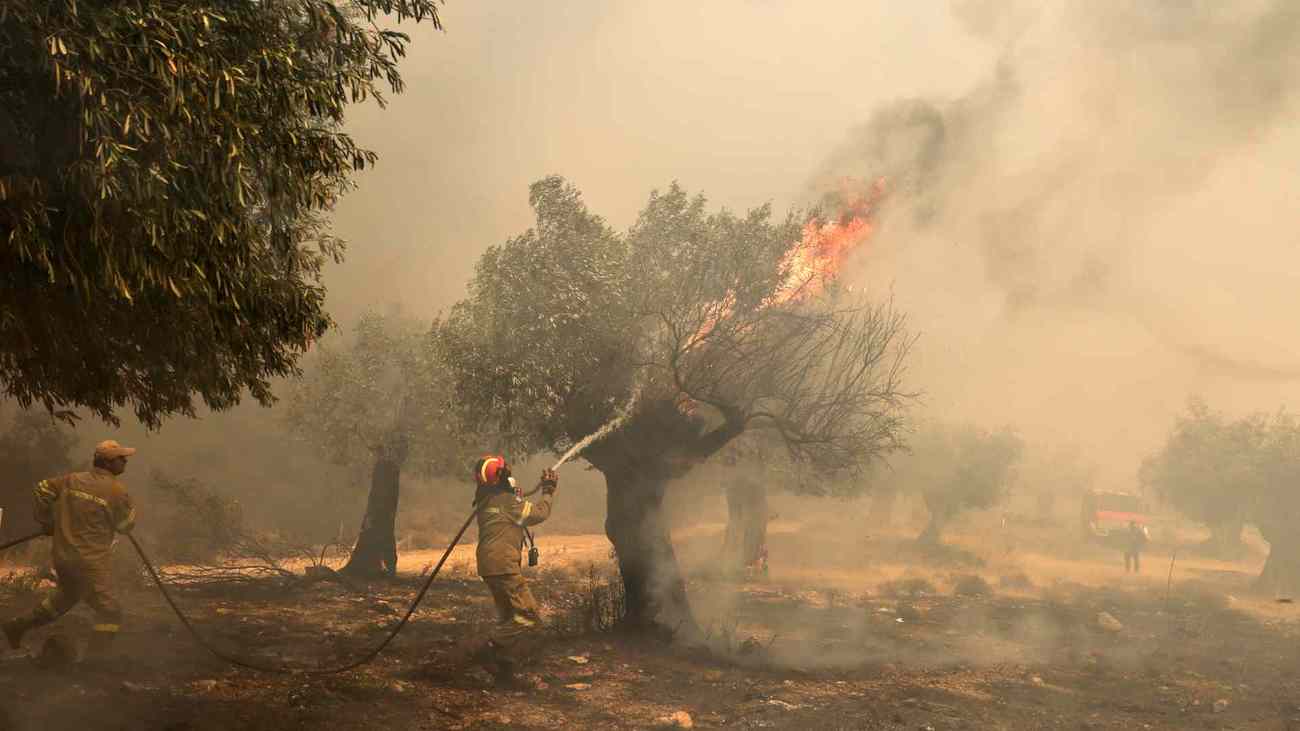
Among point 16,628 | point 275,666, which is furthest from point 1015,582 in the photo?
point 16,628

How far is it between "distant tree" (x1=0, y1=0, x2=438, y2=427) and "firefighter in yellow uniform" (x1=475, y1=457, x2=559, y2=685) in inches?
188

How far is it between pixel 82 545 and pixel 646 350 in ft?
30.9

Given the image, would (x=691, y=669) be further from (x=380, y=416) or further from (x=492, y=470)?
(x=380, y=416)

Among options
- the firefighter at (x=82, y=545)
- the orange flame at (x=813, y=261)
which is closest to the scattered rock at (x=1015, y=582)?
the orange flame at (x=813, y=261)

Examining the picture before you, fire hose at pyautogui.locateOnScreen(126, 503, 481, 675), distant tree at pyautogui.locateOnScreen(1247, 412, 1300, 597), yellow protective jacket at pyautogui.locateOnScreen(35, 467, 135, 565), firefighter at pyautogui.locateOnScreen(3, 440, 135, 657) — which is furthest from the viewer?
distant tree at pyautogui.locateOnScreen(1247, 412, 1300, 597)

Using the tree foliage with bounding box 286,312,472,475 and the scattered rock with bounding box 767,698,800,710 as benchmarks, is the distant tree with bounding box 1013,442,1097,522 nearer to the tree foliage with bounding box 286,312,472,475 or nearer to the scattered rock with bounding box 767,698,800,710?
the tree foliage with bounding box 286,312,472,475

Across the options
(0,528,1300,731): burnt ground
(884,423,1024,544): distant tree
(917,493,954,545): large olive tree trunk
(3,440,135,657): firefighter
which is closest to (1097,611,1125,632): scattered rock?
(0,528,1300,731): burnt ground

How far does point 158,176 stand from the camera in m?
5.92

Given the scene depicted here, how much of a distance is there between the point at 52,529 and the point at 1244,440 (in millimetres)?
42178

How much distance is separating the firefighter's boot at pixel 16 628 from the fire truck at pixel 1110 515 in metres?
54.2

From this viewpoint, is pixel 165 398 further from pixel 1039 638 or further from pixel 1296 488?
pixel 1296 488

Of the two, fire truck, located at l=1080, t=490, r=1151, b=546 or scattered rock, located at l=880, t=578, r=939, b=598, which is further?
fire truck, located at l=1080, t=490, r=1151, b=546

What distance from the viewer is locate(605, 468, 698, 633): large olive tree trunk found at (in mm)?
15570

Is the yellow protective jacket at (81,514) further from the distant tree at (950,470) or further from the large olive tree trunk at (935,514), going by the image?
the large olive tree trunk at (935,514)
